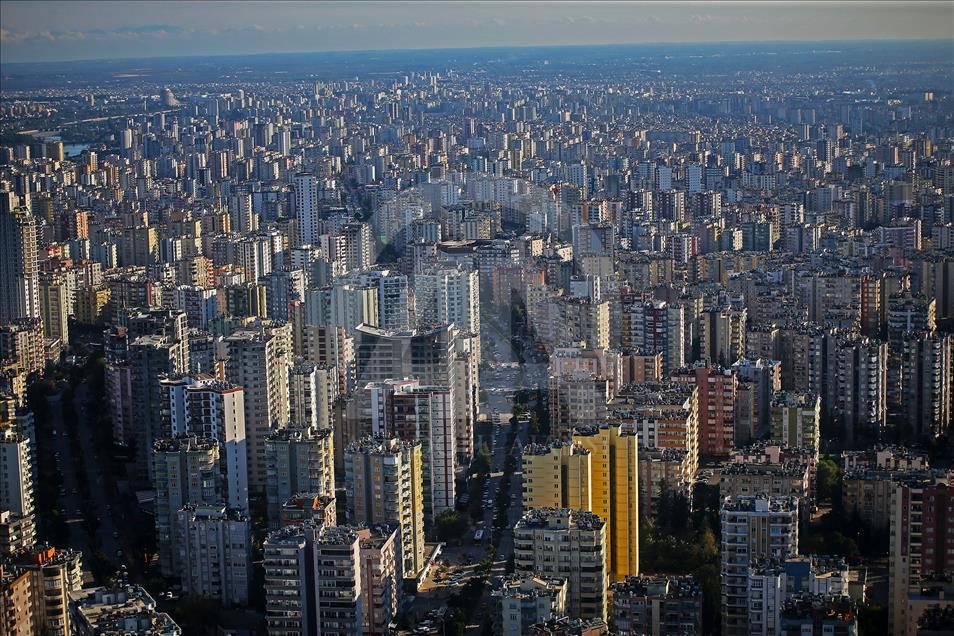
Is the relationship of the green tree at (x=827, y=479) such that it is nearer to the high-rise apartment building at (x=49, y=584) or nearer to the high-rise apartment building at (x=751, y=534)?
the high-rise apartment building at (x=751, y=534)

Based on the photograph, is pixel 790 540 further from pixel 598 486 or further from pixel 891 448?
pixel 891 448

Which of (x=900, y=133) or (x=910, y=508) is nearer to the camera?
(x=910, y=508)

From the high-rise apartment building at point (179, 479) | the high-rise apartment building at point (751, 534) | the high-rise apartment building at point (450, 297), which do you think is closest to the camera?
the high-rise apartment building at point (751, 534)

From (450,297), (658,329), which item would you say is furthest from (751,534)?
(450,297)

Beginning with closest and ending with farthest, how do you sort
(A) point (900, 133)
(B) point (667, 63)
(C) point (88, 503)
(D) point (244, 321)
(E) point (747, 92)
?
(C) point (88, 503) < (D) point (244, 321) < (A) point (900, 133) < (B) point (667, 63) < (E) point (747, 92)

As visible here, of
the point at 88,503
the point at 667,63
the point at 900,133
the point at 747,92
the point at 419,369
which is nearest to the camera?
the point at 88,503

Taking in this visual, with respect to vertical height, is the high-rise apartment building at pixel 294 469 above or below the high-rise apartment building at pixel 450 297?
below

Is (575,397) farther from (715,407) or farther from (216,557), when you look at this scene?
(216,557)

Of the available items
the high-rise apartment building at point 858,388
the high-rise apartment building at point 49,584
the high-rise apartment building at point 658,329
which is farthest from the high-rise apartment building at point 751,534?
the high-rise apartment building at point 658,329

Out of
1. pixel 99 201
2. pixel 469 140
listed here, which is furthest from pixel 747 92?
pixel 99 201
